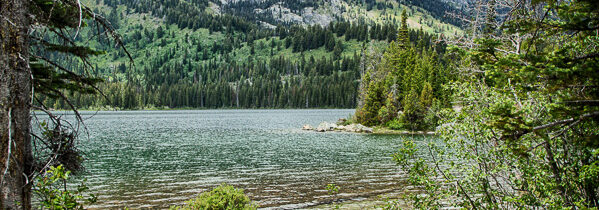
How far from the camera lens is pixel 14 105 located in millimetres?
6031

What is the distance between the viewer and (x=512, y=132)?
5883mm

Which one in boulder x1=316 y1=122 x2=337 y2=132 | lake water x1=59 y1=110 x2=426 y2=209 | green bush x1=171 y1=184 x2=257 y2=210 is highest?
green bush x1=171 y1=184 x2=257 y2=210

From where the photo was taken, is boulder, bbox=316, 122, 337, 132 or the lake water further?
boulder, bbox=316, 122, 337, 132

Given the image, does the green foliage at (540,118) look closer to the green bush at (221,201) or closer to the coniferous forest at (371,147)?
the coniferous forest at (371,147)

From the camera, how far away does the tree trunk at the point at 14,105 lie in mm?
5836

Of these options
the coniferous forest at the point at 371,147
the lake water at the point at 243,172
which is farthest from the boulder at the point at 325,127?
the lake water at the point at 243,172

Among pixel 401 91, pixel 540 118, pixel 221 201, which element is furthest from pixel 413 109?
pixel 221 201

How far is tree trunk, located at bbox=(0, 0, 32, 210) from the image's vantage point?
584cm

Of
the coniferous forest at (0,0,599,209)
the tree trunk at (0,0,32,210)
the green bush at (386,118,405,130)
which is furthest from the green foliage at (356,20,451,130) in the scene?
the tree trunk at (0,0,32,210)

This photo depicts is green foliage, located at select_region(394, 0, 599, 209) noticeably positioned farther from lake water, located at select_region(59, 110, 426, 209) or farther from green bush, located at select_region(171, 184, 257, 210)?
lake water, located at select_region(59, 110, 426, 209)

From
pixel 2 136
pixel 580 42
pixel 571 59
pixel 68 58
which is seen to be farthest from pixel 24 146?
pixel 580 42

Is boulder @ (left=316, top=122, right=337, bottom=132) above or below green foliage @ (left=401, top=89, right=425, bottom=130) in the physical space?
below

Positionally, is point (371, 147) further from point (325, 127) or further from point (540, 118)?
point (540, 118)

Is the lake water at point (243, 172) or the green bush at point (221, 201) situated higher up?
the green bush at point (221, 201)
